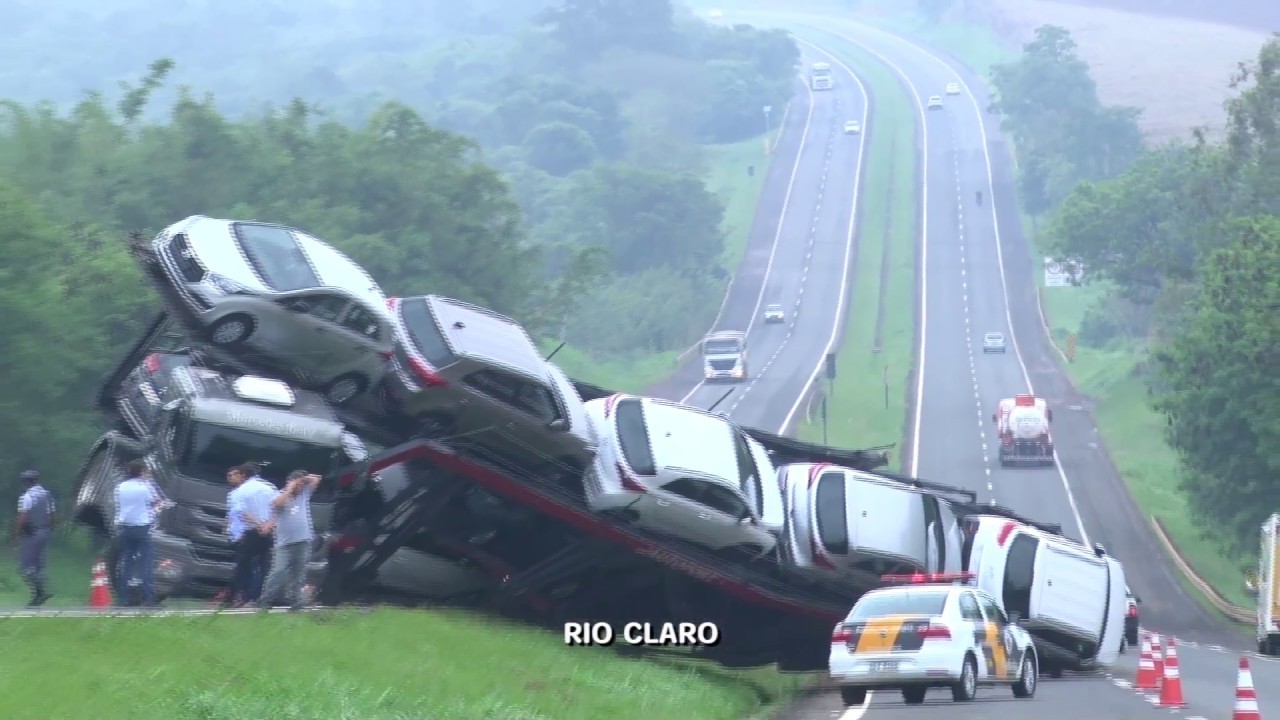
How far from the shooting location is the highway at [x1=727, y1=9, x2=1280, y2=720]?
22.6 metres

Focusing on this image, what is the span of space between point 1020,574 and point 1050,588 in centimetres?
51

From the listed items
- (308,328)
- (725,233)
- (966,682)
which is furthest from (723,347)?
(966,682)

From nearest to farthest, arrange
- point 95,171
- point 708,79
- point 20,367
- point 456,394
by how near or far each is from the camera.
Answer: point 456,394, point 20,367, point 95,171, point 708,79

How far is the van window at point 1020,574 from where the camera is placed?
22891 mm

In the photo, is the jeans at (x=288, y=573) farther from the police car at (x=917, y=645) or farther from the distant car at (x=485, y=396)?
the police car at (x=917, y=645)

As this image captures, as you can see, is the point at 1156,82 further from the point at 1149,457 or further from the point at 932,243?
the point at 1149,457

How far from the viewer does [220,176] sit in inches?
1480

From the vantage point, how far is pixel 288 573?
53.5 ft

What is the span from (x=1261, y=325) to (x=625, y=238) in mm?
68658

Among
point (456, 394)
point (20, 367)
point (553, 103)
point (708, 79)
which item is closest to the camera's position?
point (456, 394)

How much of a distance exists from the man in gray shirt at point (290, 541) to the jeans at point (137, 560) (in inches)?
45.3

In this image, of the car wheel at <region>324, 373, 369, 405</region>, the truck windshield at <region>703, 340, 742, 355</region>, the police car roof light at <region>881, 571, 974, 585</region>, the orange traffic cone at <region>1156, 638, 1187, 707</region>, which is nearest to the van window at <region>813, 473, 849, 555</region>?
the police car roof light at <region>881, 571, 974, 585</region>

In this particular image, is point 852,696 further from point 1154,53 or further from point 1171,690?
point 1154,53

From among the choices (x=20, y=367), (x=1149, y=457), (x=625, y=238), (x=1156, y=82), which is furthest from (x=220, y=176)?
(x=1156, y=82)
